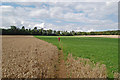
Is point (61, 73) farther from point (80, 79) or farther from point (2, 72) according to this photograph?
point (2, 72)

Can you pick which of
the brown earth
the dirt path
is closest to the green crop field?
the brown earth

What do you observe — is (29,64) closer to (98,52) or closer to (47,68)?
(47,68)

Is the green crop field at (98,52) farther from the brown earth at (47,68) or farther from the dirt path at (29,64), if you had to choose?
the dirt path at (29,64)

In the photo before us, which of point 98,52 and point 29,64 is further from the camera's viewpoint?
point 98,52

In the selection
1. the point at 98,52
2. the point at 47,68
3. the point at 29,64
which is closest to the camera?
the point at 47,68

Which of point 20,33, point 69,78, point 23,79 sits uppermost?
point 20,33

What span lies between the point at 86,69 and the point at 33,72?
11.0 ft

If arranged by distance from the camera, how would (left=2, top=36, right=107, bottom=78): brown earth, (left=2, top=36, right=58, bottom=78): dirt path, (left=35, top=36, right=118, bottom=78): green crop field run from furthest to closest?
(left=35, top=36, right=118, bottom=78): green crop field, (left=2, top=36, right=107, bottom=78): brown earth, (left=2, top=36, right=58, bottom=78): dirt path

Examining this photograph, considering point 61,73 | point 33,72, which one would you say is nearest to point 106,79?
point 61,73

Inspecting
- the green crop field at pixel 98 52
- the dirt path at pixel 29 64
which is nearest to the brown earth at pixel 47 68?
the dirt path at pixel 29 64

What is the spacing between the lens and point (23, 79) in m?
5.12

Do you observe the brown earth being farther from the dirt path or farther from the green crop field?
the green crop field

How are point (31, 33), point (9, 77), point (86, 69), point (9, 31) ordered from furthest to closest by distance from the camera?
point (31, 33) < point (9, 31) < point (86, 69) < point (9, 77)

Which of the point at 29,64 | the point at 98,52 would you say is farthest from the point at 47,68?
the point at 98,52
